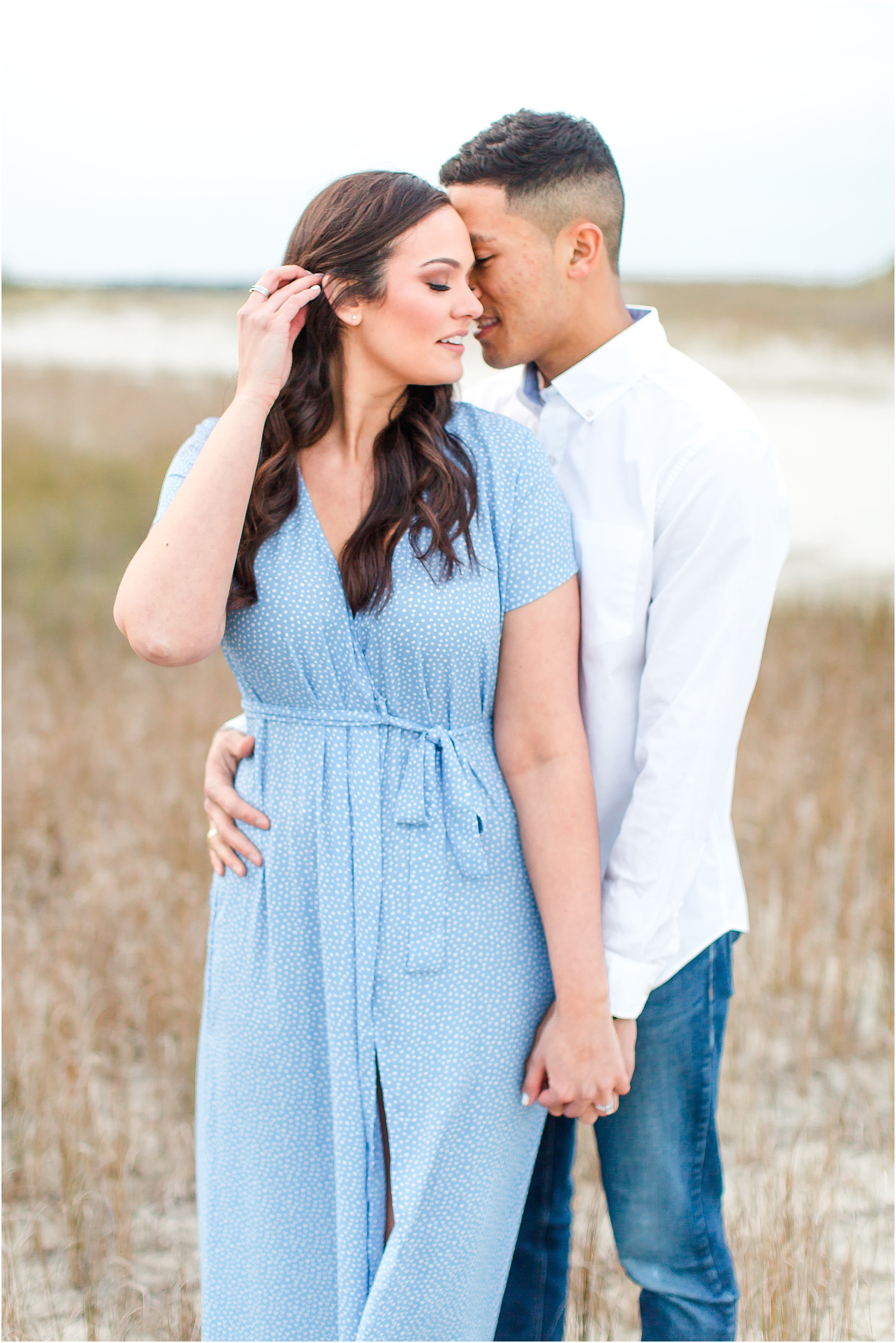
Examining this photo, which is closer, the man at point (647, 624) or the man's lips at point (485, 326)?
the man at point (647, 624)

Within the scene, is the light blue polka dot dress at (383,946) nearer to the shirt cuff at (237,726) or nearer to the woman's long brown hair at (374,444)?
the woman's long brown hair at (374,444)

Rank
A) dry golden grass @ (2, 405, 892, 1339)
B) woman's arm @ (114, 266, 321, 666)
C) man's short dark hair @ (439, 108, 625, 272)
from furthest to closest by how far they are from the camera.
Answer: dry golden grass @ (2, 405, 892, 1339), man's short dark hair @ (439, 108, 625, 272), woman's arm @ (114, 266, 321, 666)

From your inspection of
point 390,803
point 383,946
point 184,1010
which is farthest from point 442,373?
point 184,1010

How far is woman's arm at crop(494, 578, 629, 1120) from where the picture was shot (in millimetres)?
1604

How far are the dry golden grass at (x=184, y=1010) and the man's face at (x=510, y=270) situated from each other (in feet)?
6.30

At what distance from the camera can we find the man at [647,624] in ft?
5.38

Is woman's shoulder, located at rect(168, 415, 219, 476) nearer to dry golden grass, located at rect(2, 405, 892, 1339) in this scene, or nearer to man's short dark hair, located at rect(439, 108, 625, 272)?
man's short dark hair, located at rect(439, 108, 625, 272)

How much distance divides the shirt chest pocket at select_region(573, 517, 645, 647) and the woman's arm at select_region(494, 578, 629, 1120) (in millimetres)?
60

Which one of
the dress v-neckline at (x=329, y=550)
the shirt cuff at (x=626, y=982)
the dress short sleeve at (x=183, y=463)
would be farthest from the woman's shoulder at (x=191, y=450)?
the shirt cuff at (x=626, y=982)

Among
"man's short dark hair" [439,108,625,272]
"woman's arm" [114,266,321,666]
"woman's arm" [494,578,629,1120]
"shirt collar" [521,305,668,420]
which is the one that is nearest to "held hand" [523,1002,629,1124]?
"woman's arm" [494,578,629,1120]

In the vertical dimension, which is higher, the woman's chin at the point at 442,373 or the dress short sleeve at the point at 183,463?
the woman's chin at the point at 442,373

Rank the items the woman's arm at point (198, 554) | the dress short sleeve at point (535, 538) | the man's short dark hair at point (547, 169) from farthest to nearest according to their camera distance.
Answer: the man's short dark hair at point (547, 169), the dress short sleeve at point (535, 538), the woman's arm at point (198, 554)

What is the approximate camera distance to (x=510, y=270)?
5.84ft

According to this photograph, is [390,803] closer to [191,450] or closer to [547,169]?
[191,450]
